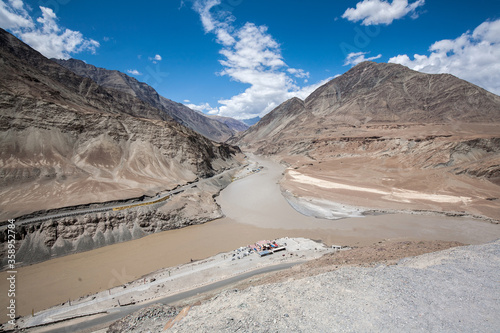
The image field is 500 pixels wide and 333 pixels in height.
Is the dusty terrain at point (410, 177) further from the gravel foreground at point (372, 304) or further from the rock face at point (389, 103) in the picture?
the rock face at point (389, 103)

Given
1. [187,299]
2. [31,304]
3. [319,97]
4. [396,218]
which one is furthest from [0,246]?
[319,97]

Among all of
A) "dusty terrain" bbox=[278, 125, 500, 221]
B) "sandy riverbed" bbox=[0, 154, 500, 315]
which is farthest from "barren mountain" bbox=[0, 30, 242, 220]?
"dusty terrain" bbox=[278, 125, 500, 221]

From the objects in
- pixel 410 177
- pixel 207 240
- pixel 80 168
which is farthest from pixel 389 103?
pixel 80 168

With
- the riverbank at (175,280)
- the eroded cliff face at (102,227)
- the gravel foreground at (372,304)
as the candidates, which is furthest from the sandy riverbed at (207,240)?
the gravel foreground at (372,304)

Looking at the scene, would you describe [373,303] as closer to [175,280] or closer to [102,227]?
[175,280]

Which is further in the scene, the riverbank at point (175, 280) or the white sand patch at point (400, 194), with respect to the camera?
the white sand patch at point (400, 194)

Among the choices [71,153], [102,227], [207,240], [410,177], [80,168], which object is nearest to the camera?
[102,227]

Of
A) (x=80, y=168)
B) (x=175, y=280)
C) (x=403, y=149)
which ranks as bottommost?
(x=175, y=280)
